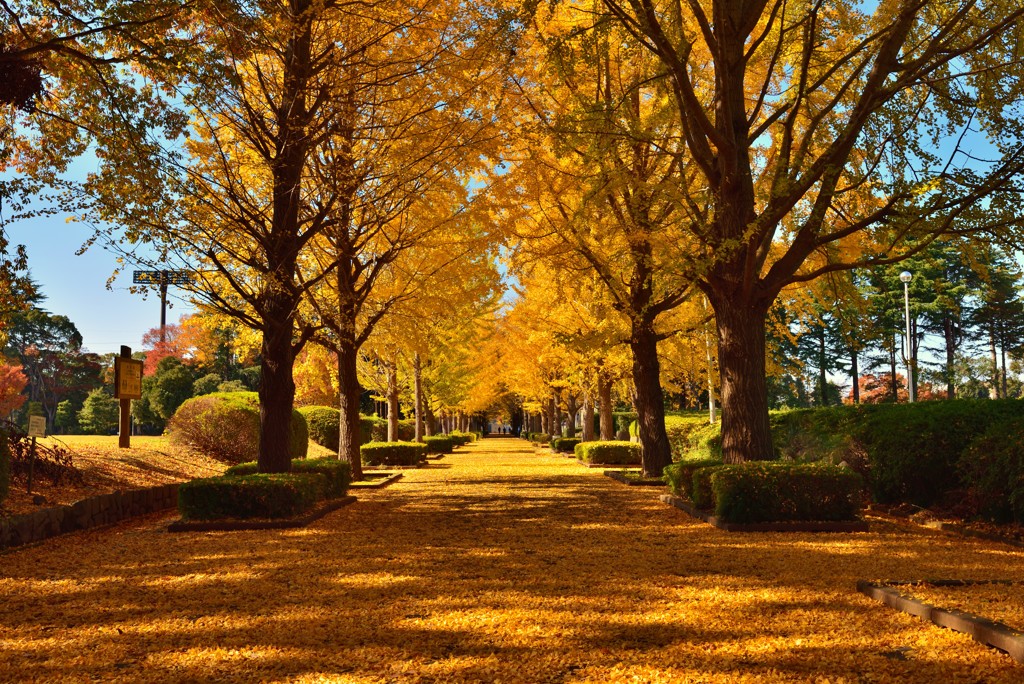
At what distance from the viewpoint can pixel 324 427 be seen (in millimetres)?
26203

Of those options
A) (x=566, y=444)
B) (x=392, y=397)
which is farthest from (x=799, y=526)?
(x=566, y=444)

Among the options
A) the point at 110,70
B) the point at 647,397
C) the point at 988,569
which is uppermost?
the point at 110,70

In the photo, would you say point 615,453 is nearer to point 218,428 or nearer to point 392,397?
point 392,397

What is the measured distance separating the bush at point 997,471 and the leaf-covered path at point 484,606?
0.80m

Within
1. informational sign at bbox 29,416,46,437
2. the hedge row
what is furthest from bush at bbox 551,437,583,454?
informational sign at bbox 29,416,46,437

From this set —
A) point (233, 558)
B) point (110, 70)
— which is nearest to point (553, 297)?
point (110, 70)

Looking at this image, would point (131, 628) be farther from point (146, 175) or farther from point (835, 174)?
point (835, 174)

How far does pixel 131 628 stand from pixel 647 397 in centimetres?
1318

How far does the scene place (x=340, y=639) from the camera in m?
4.43

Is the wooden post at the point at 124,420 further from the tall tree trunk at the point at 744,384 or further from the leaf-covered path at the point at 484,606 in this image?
the tall tree trunk at the point at 744,384

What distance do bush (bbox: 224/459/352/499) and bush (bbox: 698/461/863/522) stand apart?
622 cm

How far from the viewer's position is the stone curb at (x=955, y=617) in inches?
157

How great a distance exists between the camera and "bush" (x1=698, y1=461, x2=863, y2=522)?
905 centimetres

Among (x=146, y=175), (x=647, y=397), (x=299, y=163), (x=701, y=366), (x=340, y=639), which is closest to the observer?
(x=340, y=639)
